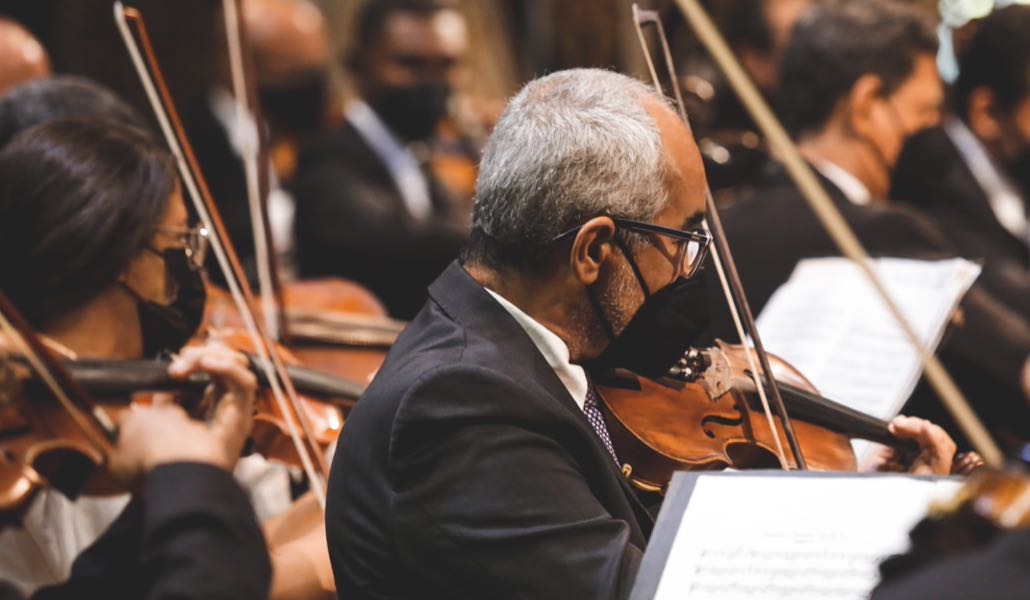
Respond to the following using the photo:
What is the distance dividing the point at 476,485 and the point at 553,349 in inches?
10.3

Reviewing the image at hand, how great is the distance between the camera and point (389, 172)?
5.05 m

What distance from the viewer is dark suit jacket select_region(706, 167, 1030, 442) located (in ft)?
9.71

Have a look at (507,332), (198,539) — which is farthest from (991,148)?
(198,539)

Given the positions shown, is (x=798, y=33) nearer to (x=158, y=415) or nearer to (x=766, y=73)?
(x=766, y=73)

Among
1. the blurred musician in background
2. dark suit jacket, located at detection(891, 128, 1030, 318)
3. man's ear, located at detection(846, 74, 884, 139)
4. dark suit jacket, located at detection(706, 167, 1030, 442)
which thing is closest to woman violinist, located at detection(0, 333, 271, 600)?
dark suit jacket, located at detection(706, 167, 1030, 442)

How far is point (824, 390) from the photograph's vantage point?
8.34 feet

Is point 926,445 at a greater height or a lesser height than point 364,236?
greater

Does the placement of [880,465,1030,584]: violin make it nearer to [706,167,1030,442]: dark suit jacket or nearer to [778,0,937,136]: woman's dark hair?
[706,167,1030,442]: dark suit jacket

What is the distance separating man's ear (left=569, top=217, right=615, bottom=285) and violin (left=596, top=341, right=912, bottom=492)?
0.78ft

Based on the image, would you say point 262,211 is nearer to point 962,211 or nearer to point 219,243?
point 219,243

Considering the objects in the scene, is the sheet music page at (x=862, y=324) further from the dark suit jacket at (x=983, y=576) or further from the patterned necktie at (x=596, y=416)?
the dark suit jacket at (x=983, y=576)

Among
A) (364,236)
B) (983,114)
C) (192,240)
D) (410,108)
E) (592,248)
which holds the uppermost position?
(592,248)

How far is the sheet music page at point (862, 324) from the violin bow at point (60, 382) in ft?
4.15

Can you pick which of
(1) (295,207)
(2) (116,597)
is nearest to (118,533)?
(2) (116,597)
